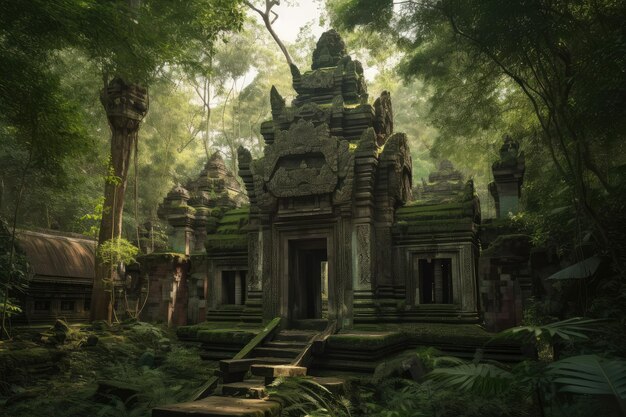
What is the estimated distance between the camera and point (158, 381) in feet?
26.7

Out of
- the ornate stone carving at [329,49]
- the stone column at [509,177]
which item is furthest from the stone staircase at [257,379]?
the ornate stone carving at [329,49]

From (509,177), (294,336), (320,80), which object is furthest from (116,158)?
(509,177)

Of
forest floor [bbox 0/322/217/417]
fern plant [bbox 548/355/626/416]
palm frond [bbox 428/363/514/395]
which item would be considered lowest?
forest floor [bbox 0/322/217/417]

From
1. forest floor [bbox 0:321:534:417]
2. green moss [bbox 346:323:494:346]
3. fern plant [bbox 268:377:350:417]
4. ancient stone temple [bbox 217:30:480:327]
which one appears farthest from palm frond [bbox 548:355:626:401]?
ancient stone temple [bbox 217:30:480:327]

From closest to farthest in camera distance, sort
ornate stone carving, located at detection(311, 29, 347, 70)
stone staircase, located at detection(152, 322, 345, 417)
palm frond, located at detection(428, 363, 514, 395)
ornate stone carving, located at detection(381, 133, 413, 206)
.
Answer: palm frond, located at detection(428, 363, 514, 395) → stone staircase, located at detection(152, 322, 345, 417) → ornate stone carving, located at detection(381, 133, 413, 206) → ornate stone carving, located at detection(311, 29, 347, 70)

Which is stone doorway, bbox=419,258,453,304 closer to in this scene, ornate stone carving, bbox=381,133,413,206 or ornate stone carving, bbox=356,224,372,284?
ornate stone carving, bbox=356,224,372,284

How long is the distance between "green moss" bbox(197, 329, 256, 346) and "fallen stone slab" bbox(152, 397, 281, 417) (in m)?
4.52

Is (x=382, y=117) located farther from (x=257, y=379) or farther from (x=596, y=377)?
(x=596, y=377)

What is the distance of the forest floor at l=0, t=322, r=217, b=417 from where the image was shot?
23.1 ft

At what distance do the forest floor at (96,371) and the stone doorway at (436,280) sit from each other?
17.9ft

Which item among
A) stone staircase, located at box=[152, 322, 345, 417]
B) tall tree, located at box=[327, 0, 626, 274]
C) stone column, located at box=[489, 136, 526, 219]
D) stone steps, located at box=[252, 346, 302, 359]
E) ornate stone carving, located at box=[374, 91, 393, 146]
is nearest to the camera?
stone staircase, located at box=[152, 322, 345, 417]

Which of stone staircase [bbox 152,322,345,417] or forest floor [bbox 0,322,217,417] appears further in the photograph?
forest floor [bbox 0,322,217,417]

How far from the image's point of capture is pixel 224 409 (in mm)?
5047

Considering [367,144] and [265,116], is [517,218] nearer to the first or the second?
[367,144]
